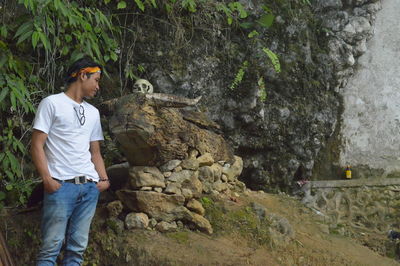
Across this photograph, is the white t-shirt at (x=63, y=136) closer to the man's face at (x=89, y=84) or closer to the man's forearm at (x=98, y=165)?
the man's face at (x=89, y=84)

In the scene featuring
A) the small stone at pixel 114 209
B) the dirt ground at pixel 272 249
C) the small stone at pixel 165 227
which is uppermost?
the small stone at pixel 114 209

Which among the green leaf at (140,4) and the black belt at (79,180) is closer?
the black belt at (79,180)

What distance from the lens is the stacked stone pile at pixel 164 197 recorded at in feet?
15.3

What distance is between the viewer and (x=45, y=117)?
360cm

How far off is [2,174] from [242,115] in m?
3.75

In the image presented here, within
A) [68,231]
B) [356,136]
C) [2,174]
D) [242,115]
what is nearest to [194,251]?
[68,231]

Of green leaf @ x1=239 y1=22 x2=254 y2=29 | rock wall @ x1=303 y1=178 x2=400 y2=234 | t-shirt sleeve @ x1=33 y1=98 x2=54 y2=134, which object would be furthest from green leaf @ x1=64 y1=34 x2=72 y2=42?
rock wall @ x1=303 y1=178 x2=400 y2=234

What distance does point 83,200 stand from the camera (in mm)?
3740

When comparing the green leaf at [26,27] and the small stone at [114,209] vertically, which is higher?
the green leaf at [26,27]

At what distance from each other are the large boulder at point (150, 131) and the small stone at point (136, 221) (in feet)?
1.90

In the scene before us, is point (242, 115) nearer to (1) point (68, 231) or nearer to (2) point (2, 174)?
(2) point (2, 174)

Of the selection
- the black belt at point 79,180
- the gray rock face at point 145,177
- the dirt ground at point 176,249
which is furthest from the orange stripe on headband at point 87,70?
the dirt ground at point 176,249

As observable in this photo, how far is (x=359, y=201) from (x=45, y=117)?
590 centimetres

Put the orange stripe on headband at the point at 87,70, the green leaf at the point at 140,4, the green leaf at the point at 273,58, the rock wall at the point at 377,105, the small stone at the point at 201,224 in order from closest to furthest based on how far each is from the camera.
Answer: the orange stripe on headband at the point at 87,70
the small stone at the point at 201,224
the green leaf at the point at 140,4
the green leaf at the point at 273,58
the rock wall at the point at 377,105
